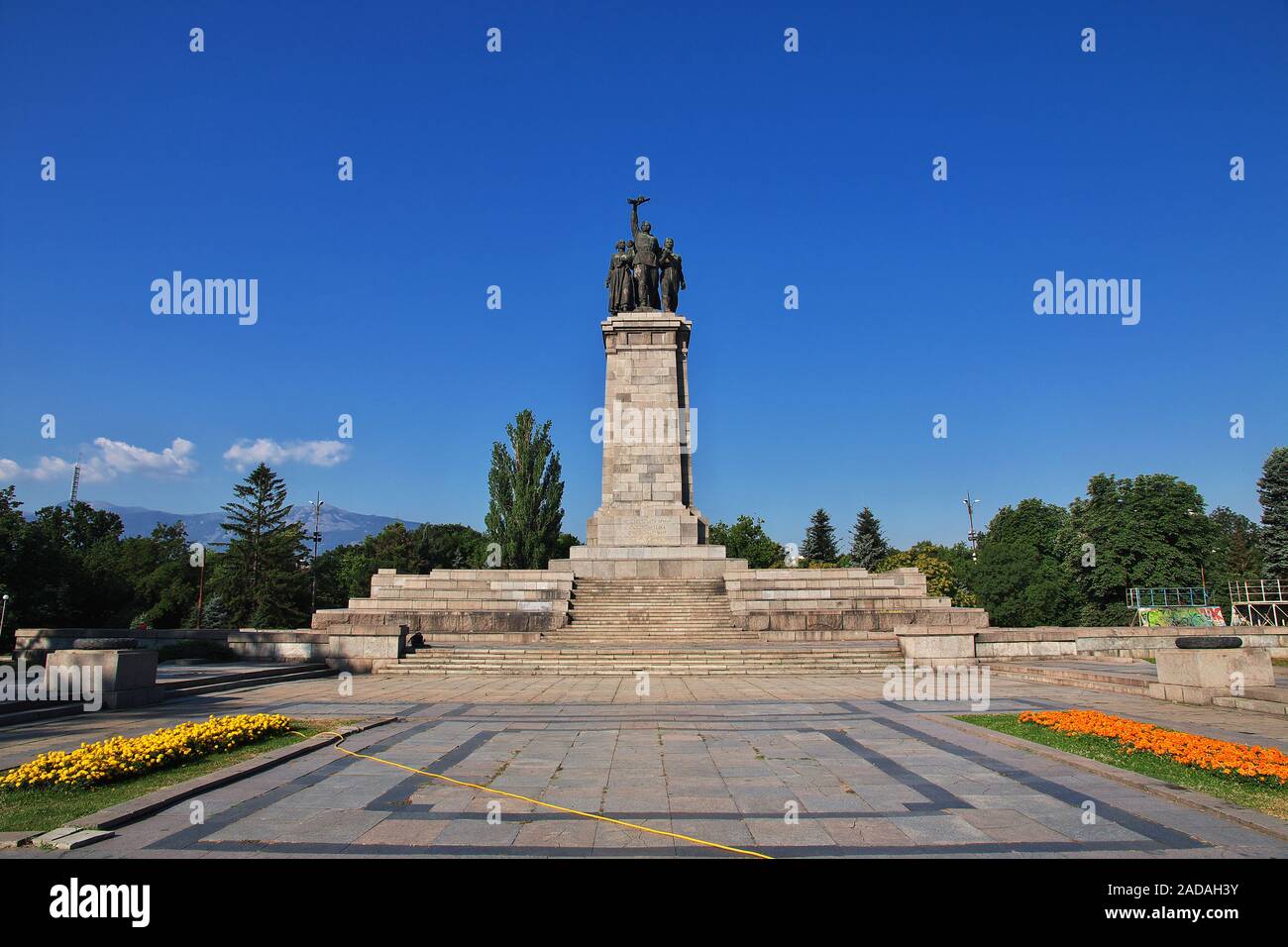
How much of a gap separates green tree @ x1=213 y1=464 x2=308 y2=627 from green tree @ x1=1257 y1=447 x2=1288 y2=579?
72333mm

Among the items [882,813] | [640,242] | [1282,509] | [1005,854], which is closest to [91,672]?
[882,813]

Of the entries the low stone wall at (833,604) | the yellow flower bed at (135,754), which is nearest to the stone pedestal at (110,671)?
the yellow flower bed at (135,754)

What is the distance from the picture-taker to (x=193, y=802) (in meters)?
6.91

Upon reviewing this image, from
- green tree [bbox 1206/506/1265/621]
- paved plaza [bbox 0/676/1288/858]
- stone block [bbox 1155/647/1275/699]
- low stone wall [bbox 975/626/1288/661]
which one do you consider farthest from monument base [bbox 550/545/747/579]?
green tree [bbox 1206/506/1265/621]

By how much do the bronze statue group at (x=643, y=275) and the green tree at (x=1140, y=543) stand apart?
41175mm

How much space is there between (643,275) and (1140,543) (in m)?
43.4

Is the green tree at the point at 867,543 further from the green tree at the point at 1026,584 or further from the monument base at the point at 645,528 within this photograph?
the monument base at the point at 645,528

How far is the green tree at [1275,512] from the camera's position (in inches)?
2029

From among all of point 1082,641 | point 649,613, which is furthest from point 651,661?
point 1082,641

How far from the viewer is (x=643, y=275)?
1367 inches

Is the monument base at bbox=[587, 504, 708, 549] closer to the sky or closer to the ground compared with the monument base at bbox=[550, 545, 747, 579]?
closer to the sky

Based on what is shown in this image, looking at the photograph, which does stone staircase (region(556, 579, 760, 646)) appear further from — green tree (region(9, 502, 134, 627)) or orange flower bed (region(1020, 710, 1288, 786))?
green tree (region(9, 502, 134, 627))

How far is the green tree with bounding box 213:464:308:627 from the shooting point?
57.0 meters

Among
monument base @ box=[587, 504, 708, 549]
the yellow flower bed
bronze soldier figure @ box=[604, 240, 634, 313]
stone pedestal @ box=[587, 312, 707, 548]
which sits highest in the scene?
bronze soldier figure @ box=[604, 240, 634, 313]
